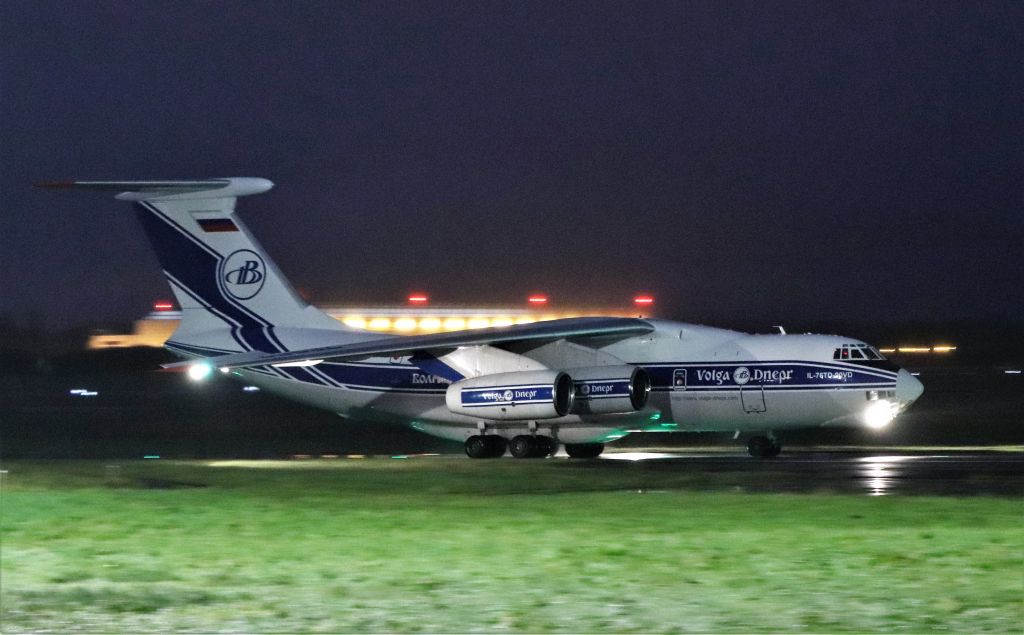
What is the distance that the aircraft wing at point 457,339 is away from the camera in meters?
21.3

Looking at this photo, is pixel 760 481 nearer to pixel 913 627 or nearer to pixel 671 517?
pixel 671 517

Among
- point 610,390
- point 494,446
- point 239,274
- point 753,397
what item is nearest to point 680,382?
point 753,397

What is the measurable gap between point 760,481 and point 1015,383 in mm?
39671

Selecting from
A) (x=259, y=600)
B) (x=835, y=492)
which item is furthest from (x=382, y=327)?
(x=259, y=600)

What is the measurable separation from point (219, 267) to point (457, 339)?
5.27 meters

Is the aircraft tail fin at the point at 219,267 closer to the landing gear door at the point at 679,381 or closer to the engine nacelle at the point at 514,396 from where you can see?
the engine nacelle at the point at 514,396

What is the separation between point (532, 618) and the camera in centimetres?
713

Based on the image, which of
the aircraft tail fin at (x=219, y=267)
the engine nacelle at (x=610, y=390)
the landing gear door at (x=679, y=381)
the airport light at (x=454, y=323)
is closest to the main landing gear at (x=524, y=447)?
the engine nacelle at (x=610, y=390)

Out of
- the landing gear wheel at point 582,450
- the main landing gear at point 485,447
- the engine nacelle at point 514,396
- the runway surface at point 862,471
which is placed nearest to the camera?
the runway surface at point 862,471

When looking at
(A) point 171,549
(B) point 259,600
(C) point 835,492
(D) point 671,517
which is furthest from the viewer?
(C) point 835,492

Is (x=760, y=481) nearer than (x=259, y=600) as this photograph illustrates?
No

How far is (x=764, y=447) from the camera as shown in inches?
853

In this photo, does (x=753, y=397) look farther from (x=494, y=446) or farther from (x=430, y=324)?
(x=430, y=324)

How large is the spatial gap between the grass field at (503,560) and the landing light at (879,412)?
7.44 meters
